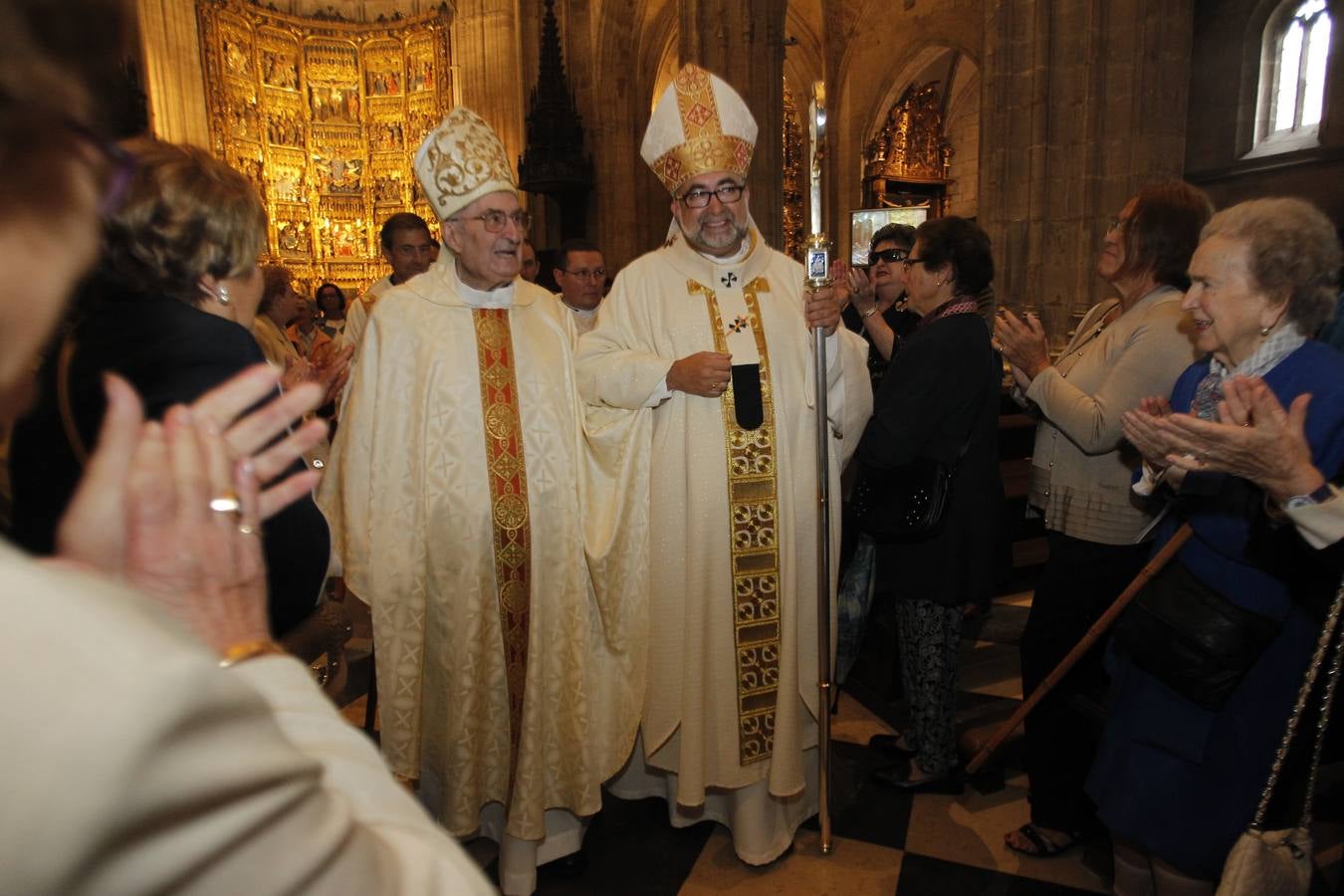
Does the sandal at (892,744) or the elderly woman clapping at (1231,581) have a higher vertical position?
the elderly woman clapping at (1231,581)

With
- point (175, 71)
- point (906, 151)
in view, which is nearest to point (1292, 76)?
point (906, 151)

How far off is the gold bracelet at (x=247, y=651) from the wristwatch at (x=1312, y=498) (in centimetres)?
170

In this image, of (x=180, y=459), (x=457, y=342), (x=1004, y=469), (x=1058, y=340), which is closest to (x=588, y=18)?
(x=1058, y=340)

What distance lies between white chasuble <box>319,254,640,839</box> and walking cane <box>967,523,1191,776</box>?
1223 millimetres

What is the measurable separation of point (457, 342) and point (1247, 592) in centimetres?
214

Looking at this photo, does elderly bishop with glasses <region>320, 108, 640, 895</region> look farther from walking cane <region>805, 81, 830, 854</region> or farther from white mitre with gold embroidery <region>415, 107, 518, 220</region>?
walking cane <region>805, 81, 830, 854</region>

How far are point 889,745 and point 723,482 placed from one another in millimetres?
1433

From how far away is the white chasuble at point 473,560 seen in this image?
2.33 meters

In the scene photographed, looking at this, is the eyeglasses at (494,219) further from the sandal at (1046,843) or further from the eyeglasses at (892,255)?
the sandal at (1046,843)

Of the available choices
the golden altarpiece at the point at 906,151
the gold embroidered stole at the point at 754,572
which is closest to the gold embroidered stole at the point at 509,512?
the gold embroidered stole at the point at 754,572

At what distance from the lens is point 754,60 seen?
880 cm

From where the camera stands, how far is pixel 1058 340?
6.81 m

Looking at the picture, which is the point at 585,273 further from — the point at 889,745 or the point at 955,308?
the point at 889,745

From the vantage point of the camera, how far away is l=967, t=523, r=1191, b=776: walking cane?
6.43ft
